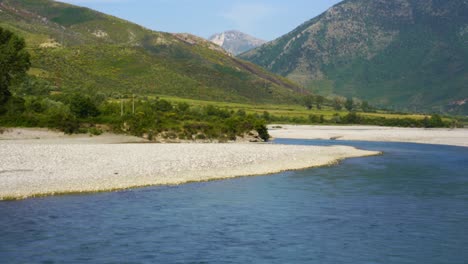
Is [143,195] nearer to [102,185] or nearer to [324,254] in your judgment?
[102,185]

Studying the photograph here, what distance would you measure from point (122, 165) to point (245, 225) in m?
21.8

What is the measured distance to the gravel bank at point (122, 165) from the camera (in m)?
39.0

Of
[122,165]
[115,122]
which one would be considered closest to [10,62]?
[115,122]

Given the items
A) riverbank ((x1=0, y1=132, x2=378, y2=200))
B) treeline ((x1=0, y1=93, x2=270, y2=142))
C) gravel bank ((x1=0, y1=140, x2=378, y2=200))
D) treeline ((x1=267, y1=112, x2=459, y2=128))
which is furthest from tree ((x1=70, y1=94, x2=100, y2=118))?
treeline ((x1=267, y1=112, x2=459, y2=128))

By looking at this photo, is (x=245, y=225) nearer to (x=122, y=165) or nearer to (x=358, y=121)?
(x=122, y=165)

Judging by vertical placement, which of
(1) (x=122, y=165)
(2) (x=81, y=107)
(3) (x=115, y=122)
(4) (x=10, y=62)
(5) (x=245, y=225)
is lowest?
(5) (x=245, y=225)

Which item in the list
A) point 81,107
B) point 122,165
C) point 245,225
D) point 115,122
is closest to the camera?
point 245,225

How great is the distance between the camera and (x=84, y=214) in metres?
31.1

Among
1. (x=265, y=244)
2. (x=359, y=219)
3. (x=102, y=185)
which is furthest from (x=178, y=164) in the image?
(x=265, y=244)

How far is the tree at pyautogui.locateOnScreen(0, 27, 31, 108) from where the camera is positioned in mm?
84000

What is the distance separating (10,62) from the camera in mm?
84562

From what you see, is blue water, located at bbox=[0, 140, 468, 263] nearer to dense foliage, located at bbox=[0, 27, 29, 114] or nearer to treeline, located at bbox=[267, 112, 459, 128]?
dense foliage, located at bbox=[0, 27, 29, 114]

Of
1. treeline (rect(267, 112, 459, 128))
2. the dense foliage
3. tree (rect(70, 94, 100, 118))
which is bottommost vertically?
treeline (rect(267, 112, 459, 128))

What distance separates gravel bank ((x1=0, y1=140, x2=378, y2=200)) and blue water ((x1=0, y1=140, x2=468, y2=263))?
2438mm
